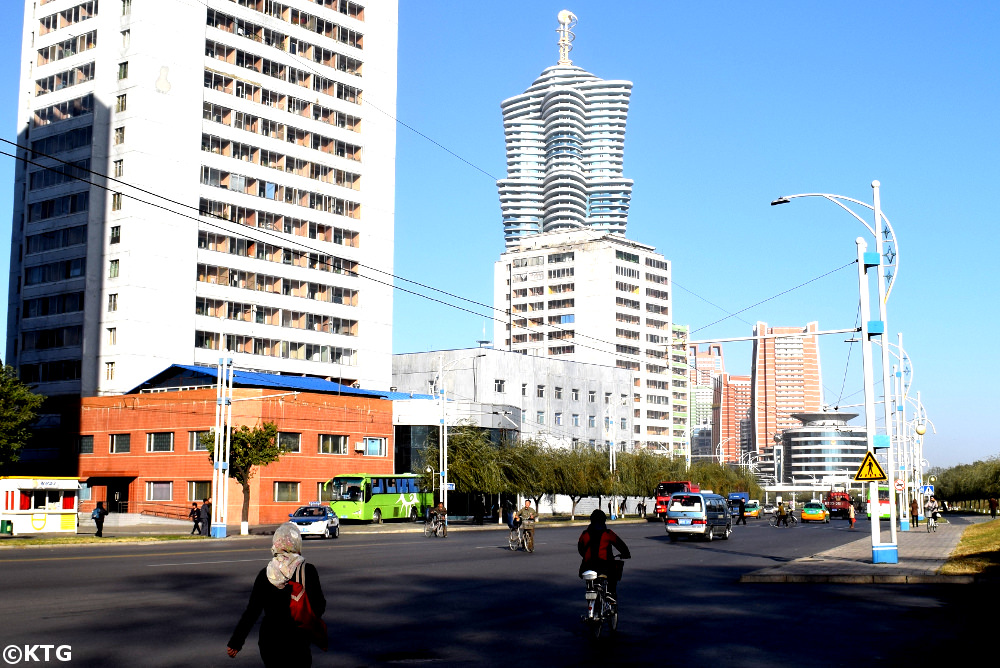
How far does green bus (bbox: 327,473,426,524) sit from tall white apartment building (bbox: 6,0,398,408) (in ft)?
92.6

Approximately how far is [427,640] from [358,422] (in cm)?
6499

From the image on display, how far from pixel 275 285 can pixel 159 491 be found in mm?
27191

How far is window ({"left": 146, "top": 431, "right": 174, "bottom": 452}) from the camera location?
71500mm

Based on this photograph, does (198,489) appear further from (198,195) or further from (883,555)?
(883,555)

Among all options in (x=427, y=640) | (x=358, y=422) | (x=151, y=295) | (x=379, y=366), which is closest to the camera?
A: (x=427, y=640)

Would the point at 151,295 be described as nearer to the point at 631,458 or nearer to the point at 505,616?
the point at 631,458

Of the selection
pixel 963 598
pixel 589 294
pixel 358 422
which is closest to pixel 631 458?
pixel 358 422

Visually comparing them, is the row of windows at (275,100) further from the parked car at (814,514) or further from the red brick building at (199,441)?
the parked car at (814,514)

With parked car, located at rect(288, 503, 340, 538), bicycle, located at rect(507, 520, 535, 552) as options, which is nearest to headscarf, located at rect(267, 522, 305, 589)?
bicycle, located at rect(507, 520, 535, 552)

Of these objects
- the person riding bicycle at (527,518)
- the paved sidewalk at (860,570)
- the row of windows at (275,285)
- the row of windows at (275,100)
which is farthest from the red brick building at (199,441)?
the paved sidewalk at (860,570)

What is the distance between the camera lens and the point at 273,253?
9350cm

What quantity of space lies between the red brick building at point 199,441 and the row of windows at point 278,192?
22325mm

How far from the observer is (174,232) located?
279 ft

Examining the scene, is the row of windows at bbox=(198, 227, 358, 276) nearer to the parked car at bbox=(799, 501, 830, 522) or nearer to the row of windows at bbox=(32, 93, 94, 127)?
the row of windows at bbox=(32, 93, 94, 127)
